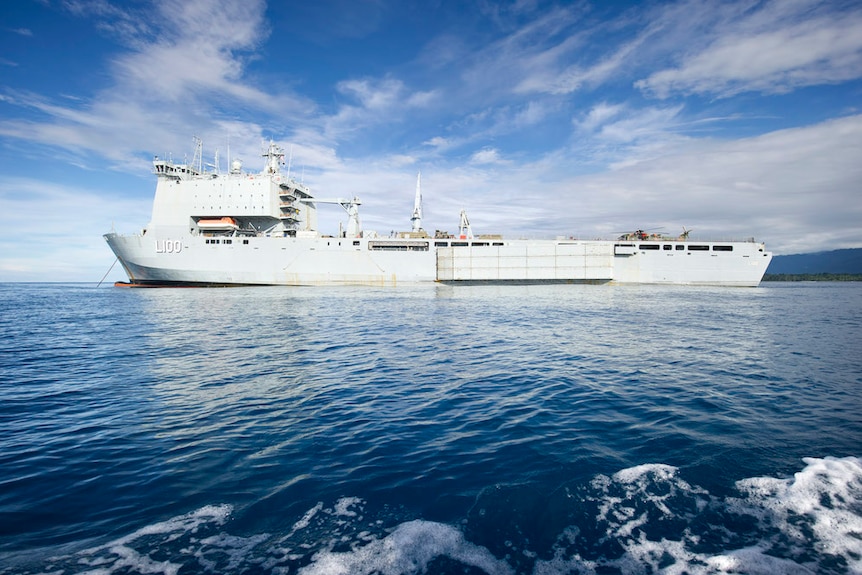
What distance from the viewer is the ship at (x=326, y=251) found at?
1918 inches

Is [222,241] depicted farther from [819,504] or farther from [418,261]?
[819,504]

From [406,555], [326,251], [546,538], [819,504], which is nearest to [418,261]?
[326,251]

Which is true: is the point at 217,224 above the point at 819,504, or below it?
above

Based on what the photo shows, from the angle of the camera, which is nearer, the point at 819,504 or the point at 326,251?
the point at 819,504

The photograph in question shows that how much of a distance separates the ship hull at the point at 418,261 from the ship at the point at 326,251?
0.42 ft

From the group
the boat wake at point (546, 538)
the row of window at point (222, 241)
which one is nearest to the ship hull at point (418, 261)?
the row of window at point (222, 241)

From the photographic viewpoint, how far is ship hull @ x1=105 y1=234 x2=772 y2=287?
48375 millimetres

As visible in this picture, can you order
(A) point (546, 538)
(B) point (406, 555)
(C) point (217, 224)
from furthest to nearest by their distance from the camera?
(C) point (217, 224) → (A) point (546, 538) → (B) point (406, 555)

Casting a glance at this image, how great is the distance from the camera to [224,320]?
21641 millimetres

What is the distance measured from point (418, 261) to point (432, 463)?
4784 centimetres

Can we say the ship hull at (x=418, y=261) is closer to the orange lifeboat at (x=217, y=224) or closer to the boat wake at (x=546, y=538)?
the orange lifeboat at (x=217, y=224)

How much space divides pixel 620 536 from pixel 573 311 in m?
23.2

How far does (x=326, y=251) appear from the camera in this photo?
50406 millimetres

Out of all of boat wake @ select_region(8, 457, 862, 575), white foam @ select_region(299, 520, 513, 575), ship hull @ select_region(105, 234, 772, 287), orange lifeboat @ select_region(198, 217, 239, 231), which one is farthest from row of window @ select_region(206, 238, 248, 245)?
white foam @ select_region(299, 520, 513, 575)
